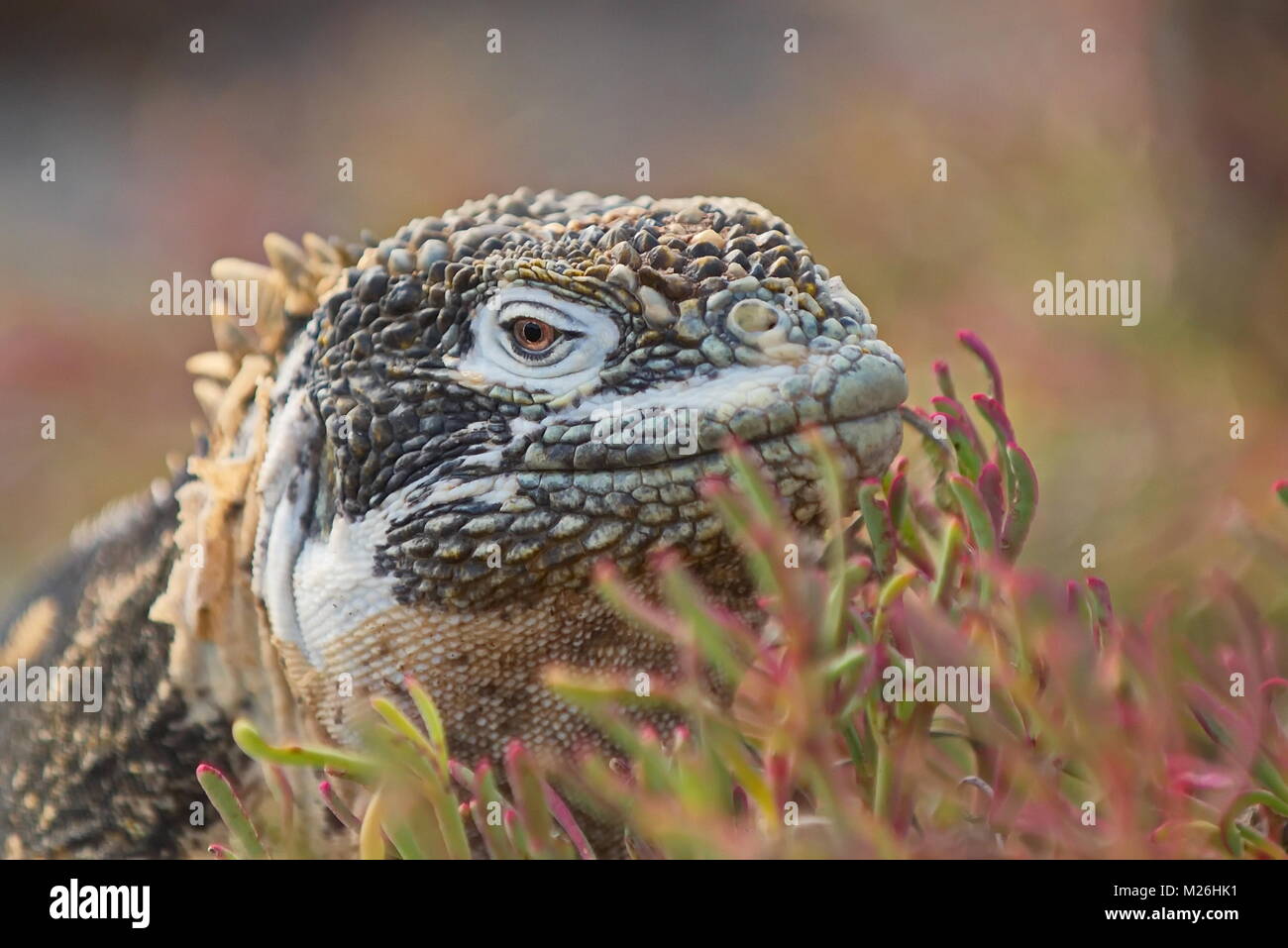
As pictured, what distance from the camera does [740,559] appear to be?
6.98 ft

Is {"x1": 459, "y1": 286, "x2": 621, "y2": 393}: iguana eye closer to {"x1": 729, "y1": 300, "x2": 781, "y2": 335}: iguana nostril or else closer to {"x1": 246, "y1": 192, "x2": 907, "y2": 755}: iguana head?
{"x1": 246, "y1": 192, "x2": 907, "y2": 755}: iguana head

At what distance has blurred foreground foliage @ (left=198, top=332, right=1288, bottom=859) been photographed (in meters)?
1.40

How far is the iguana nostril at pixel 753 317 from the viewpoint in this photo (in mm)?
2127

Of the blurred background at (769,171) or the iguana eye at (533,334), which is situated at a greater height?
the blurred background at (769,171)

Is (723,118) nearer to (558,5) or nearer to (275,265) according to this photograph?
(558,5)

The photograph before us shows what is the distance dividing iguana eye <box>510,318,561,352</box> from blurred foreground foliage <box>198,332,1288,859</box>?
0.60 metres

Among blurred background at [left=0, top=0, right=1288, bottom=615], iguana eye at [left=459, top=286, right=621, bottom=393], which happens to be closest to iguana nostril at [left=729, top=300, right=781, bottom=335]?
iguana eye at [left=459, top=286, right=621, bottom=393]

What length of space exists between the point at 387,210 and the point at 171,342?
6.16 ft

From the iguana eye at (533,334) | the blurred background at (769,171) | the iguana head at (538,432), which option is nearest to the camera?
the iguana head at (538,432)

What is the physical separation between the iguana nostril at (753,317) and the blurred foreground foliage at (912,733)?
1.07ft

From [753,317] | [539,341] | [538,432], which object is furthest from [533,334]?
[753,317]

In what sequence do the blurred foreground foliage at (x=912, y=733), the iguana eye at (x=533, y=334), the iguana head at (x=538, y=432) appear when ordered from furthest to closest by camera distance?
the iguana eye at (x=533, y=334)
the iguana head at (x=538, y=432)
the blurred foreground foliage at (x=912, y=733)

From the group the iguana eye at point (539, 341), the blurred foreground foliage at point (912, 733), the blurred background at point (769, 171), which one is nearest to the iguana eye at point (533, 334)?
the iguana eye at point (539, 341)

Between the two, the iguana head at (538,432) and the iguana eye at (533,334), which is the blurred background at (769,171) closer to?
the iguana head at (538,432)
